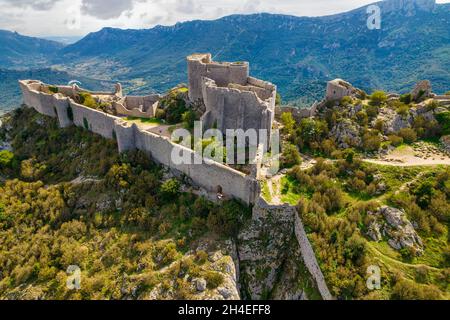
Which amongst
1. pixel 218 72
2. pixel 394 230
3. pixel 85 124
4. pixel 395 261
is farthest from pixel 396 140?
pixel 85 124

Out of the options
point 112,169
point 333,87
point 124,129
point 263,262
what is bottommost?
point 263,262

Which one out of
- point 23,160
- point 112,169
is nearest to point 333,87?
point 112,169

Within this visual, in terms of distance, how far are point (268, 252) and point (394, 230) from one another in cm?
932

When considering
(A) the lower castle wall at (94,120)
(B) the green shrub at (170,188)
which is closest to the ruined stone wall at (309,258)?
(B) the green shrub at (170,188)

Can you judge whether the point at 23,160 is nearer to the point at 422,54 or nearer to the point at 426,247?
the point at 426,247

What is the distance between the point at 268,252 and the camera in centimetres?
2462

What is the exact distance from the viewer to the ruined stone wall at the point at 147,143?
26.2 metres

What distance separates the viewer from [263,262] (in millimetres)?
24641

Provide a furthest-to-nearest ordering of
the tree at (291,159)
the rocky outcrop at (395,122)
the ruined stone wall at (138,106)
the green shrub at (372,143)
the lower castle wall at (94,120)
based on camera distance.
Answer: the ruined stone wall at (138,106) < the lower castle wall at (94,120) < the rocky outcrop at (395,122) < the green shrub at (372,143) < the tree at (291,159)

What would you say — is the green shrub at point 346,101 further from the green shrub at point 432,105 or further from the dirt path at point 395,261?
the dirt path at point 395,261

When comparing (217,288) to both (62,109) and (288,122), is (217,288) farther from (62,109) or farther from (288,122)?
(62,109)

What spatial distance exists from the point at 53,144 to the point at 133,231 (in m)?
19.0

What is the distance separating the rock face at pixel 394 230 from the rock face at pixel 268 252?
5.82 metres

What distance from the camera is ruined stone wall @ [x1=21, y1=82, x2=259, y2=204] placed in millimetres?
26219
